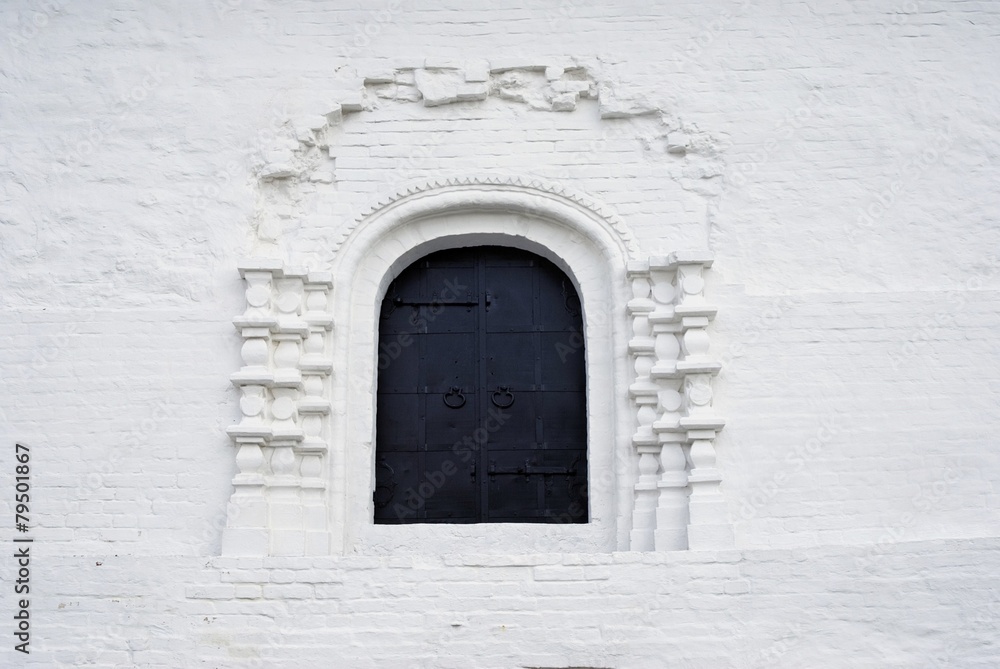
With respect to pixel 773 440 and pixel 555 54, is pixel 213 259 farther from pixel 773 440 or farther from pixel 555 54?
pixel 773 440

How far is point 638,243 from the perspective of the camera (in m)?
7.11

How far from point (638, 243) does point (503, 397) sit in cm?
135

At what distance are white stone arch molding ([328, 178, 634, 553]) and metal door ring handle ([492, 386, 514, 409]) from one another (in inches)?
22.6

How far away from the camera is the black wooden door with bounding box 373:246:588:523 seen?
7086 mm

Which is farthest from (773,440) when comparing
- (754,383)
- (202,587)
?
(202,587)

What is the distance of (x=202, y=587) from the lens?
6.14 metres
